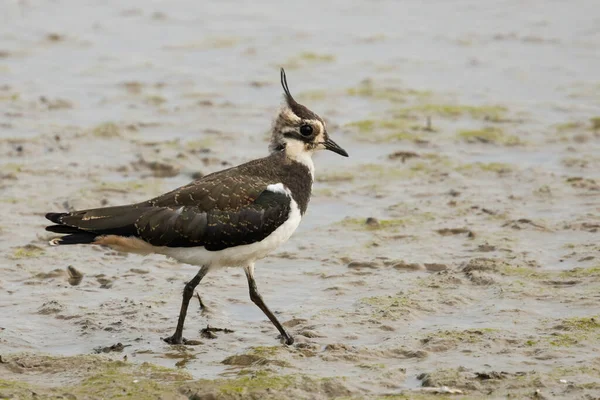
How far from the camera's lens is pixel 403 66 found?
16.5 meters

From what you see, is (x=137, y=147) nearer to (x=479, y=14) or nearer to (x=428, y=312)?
(x=428, y=312)

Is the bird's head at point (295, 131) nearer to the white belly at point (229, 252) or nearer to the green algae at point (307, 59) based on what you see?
the white belly at point (229, 252)

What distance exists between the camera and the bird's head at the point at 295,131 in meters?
8.88

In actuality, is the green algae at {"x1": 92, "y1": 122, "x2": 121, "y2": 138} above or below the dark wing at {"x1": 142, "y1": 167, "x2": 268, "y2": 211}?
below

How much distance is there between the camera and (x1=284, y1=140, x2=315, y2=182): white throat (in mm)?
8805

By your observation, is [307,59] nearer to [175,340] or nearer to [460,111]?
[460,111]

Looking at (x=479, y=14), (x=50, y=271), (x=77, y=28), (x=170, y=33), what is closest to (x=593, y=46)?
(x=479, y=14)

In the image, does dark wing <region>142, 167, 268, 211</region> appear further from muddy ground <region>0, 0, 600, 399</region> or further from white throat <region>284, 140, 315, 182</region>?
muddy ground <region>0, 0, 600, 399</region>

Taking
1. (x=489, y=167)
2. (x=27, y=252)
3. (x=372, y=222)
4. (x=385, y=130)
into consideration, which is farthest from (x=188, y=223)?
(x=385, y=130)

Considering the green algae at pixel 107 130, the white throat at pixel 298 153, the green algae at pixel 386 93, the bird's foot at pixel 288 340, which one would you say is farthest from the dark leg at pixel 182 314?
the green algae at pixel 386 93

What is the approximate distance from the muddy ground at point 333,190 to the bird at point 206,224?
0.65 metres

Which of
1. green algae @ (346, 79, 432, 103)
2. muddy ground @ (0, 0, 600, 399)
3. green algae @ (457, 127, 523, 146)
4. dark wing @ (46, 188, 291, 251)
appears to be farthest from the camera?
green algae @ (346, 79, 432, 103)

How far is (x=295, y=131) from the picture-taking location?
8898mm

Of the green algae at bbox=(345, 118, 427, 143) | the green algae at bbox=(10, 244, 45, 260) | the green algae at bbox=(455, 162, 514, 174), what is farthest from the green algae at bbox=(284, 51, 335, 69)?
the green algae at bbox=(10, 244, 45, 260)
